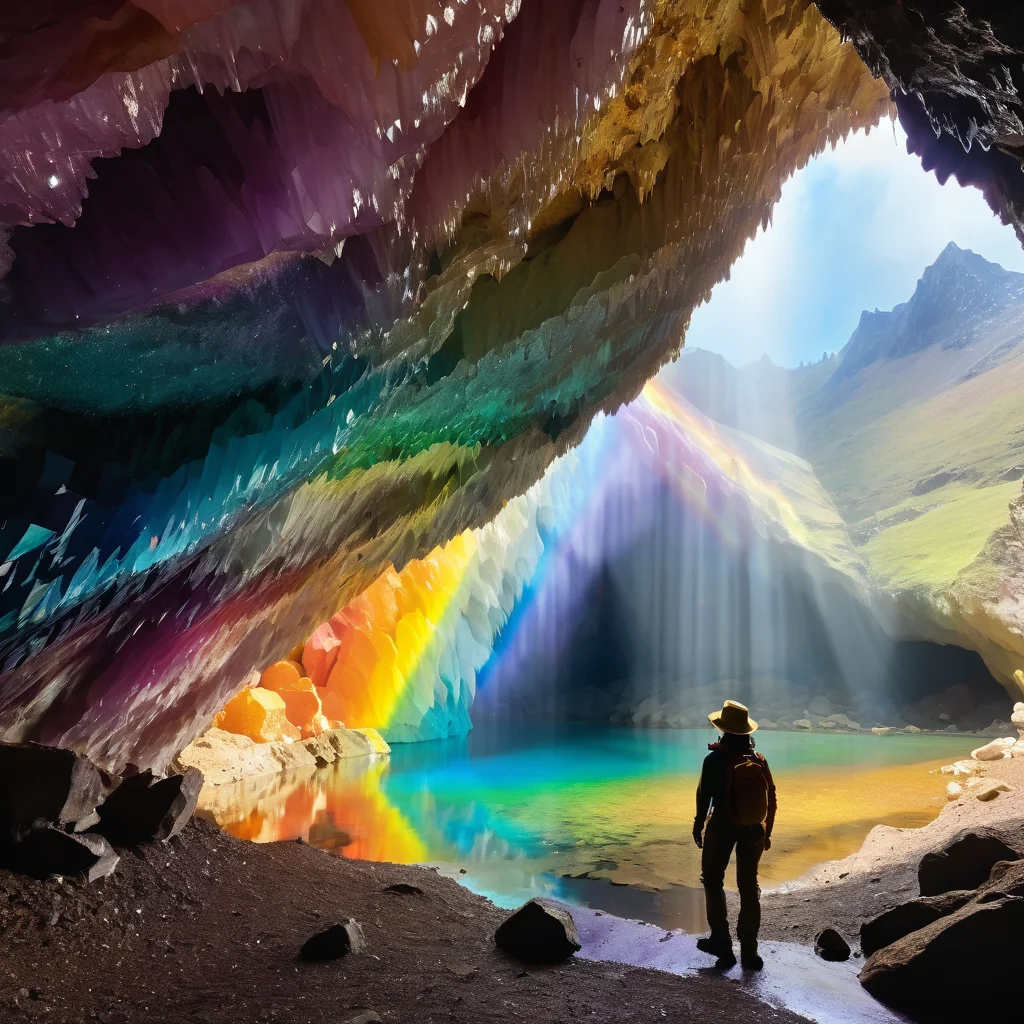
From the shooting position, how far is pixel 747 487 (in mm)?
26562

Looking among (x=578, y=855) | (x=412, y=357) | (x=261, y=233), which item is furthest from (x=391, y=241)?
(x=578, y=855)

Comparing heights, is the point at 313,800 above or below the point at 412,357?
below

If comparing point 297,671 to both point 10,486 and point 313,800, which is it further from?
point 10,486

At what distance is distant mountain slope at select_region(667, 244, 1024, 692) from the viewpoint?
1853 centimetres

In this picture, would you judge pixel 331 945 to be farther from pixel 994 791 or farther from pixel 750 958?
pixel 994 791

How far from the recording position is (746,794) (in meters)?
3.53

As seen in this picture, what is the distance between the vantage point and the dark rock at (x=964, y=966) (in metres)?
2.93

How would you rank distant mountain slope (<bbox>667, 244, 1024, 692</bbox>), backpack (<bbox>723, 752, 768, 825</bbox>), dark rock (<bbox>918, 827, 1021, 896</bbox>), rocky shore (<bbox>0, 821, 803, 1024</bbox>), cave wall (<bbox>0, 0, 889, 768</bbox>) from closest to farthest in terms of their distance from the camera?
cave wall (<bbox>0, 0, 889, 768</bbox>) → rocky shore (<bbox>0, 821, 803, 1024</bbox>) → backpack (<bbox>723, 752, 768, 825</bbox>) → dark rock (<bbox>918, 827, 1021, 896</bbox>) → distant mountain slope (<bbox>667, 244, 1024, 692</bbox>)

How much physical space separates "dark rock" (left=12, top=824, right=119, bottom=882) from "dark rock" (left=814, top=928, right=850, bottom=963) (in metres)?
4.14

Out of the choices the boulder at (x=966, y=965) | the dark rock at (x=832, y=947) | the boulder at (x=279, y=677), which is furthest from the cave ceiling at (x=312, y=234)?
the boulder at (x=279, y=677)

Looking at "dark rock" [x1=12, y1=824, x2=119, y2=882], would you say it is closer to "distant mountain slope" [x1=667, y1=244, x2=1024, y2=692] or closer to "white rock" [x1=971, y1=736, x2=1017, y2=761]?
"white rock" [x1=971, y1=736, x2=1017, y2=761]

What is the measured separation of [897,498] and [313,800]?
30508 millimetres

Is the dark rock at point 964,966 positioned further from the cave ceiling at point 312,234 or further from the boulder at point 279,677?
the boulder at point 279,677

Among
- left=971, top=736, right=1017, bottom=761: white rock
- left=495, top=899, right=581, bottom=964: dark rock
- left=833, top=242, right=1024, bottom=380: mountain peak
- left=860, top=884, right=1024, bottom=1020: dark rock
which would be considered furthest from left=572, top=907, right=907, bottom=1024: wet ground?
left=833, top=242, right=1024, bottom=380: mountain peak
